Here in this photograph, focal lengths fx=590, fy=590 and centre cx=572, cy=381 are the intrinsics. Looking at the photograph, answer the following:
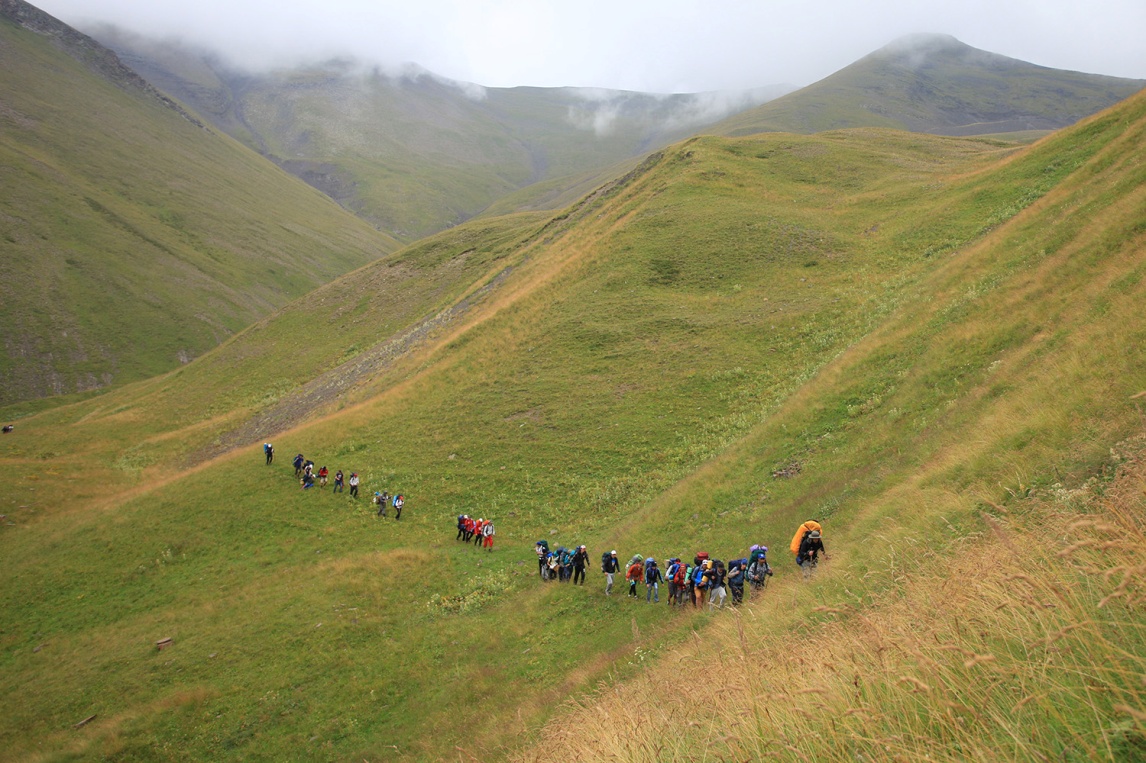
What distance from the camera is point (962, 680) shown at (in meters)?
4.40

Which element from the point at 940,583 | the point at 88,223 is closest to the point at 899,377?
the point at 940,583

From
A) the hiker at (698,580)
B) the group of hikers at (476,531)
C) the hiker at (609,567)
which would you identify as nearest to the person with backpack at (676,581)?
the hiker at (698,580)

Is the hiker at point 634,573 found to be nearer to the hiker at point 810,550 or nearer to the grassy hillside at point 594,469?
the grassy hillside at point 594,469

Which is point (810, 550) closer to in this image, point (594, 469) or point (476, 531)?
point (594, 469)

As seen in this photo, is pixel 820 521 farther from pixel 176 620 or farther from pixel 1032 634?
pixel 176 620

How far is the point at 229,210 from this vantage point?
640ft

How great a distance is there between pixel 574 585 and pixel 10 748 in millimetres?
19120

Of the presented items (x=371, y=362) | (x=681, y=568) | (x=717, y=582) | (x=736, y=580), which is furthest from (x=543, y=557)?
(x=371, y=362)

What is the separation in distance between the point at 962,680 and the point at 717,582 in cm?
1366

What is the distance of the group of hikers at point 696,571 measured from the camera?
1520 cm

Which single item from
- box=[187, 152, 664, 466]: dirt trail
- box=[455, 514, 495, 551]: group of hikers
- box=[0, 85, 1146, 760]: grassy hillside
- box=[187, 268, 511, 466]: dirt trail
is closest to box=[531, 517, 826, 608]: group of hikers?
box=[0, 85, 1146, 760]: grassy hillside

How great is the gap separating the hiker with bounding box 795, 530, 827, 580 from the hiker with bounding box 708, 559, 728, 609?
2760 mm

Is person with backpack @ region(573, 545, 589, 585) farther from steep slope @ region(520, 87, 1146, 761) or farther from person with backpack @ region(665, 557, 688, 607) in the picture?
person with backpack @ region(665, 557, 688, 607)

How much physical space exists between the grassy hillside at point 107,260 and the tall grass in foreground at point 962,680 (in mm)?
135906
